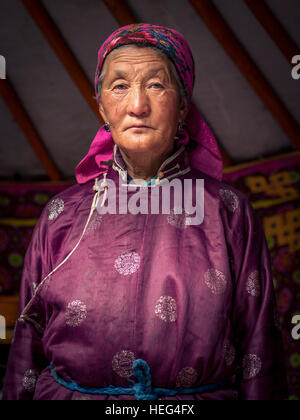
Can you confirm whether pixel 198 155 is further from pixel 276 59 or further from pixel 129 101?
pixel 276 59

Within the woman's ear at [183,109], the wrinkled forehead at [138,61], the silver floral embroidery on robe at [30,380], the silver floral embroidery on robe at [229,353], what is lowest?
the silver floral embroidery on robe at [30,380]

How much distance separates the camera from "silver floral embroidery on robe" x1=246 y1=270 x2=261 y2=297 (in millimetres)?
966

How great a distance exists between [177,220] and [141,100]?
0.28 m

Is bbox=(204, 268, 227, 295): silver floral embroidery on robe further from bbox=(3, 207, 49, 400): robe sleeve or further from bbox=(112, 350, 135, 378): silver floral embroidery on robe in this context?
bbox=(3, 207, 49, 400): robe sleeve

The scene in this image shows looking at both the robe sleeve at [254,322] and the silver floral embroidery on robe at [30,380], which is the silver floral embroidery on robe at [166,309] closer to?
the robe sleeve at [254,322]

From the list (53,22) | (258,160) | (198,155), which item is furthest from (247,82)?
(198,155)

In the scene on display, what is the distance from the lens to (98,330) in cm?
90

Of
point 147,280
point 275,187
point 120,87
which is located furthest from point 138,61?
point 275,187

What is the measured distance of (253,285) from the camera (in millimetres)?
970

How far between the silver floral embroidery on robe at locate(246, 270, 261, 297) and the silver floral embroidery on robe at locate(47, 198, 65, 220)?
0.49m

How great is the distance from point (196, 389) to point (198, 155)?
1.86 feet

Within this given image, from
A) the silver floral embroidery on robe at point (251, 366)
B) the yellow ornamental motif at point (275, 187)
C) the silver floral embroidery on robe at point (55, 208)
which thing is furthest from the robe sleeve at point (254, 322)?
the yellow ornamental motif at point (275, 187)

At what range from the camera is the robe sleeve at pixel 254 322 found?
934 millimetres

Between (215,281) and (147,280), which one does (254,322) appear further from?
(147,280)
